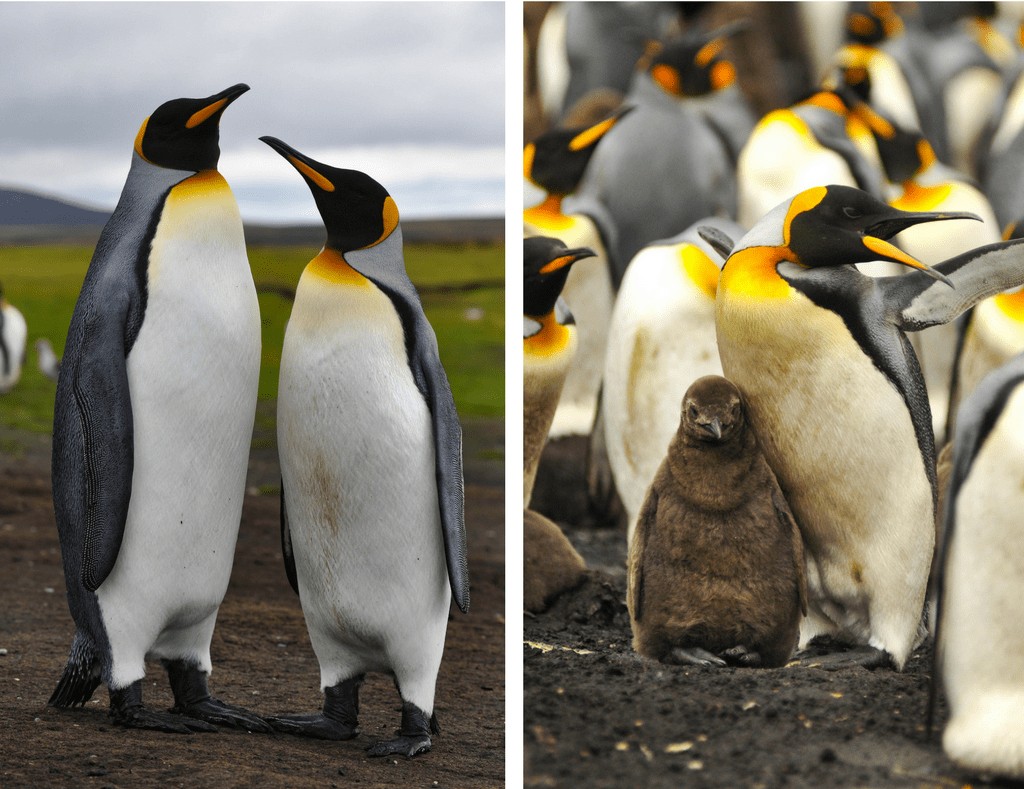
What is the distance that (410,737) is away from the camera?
2.28 metres

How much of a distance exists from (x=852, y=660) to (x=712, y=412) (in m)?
0.56

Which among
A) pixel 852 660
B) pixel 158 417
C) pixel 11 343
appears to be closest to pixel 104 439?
pixel 158 417

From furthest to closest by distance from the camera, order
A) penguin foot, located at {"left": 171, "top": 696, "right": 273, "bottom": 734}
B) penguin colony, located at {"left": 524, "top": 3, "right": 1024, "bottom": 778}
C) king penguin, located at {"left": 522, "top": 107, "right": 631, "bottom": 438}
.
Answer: king penguin, located at {"left": 522, "top": 107, "right": 631, "bottom": 438}, penguin foot, located at {"left": 171, "top": 696, "right": 273, "bottom": 734}, penguin colony, located at {"left": 524, "top": 3, "right": 1024, "bottom": 778}

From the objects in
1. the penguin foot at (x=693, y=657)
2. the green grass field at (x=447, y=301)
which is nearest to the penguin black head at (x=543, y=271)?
the penguin foot at (x=693, y=657)

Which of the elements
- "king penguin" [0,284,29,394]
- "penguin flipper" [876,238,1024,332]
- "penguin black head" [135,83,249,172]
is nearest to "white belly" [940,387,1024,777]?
"penguin flipper" [876,238,1024,332]

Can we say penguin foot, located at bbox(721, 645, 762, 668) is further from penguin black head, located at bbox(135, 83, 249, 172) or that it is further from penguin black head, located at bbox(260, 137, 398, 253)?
penguin black head, located at bbox(135, 83, 249, 172)

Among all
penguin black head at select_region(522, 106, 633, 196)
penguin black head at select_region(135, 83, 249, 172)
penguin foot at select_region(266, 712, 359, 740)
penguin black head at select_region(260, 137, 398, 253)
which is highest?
penguin black head at select_region(522, 106, 633, 196)

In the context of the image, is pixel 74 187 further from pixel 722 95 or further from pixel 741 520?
pixel 741 520

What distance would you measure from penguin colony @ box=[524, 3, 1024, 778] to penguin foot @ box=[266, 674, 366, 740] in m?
0.47

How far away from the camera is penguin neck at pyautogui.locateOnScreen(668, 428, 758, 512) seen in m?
2.12

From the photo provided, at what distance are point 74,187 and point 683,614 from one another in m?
3.96

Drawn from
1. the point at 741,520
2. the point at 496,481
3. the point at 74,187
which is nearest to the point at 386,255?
the point at 741,520

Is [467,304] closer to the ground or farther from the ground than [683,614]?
farther from the ground

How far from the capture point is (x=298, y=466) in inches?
86.8
